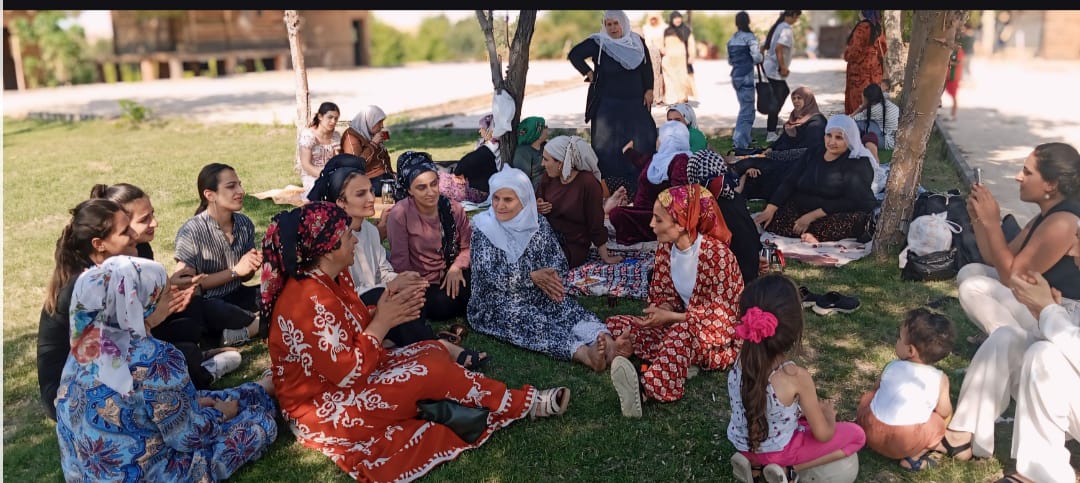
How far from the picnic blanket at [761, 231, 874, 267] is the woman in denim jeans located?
14.2 ft

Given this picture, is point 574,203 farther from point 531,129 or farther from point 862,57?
point 862,57

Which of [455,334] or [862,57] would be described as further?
[862,57]

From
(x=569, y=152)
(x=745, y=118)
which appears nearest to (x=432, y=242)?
(x=569, y=152)

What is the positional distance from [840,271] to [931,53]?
5.74ft

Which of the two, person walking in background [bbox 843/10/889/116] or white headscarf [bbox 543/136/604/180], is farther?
person walking in background [bbox 843/10/889/116]

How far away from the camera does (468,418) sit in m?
4.05

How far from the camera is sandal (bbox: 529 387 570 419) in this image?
4340 mm

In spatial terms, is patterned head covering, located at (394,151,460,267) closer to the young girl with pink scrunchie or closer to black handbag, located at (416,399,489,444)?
black handbag, located at (416,399,489,444)

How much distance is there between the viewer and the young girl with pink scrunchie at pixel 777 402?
342cm

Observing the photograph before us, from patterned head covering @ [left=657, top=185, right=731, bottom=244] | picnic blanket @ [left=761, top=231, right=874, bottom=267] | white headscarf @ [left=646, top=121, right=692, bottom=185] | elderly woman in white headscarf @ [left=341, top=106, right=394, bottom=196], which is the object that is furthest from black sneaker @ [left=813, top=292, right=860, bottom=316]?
elderly woman in white headscarf @ [left=341, top=106, right=394, bottom=196]

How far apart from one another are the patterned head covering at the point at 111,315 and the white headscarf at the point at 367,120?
5466 millimetres

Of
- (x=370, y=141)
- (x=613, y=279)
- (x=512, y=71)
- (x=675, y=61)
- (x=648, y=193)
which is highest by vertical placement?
(x=675, y=61)

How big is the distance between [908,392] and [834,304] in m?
2.05

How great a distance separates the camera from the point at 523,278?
5.33m
